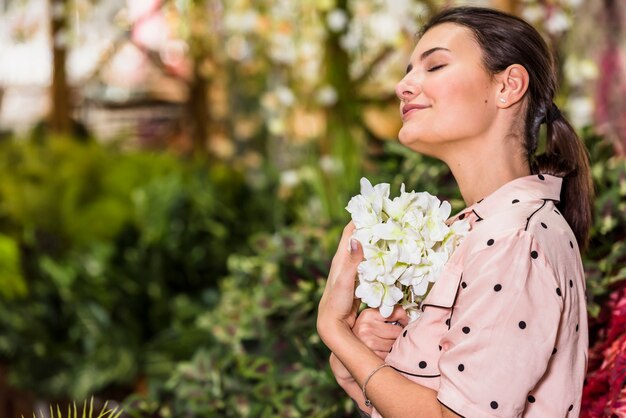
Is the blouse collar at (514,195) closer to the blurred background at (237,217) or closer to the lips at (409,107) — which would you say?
the lips at (409,107)

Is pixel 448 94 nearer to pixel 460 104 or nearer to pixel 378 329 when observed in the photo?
pixel 460 104

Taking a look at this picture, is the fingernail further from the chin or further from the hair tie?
the hair tie

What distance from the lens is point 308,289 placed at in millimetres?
2646

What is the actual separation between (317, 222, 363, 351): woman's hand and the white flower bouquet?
0.9 inches

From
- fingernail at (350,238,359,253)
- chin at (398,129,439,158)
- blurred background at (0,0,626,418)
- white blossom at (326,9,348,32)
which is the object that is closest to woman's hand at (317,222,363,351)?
fingernail at (350,238,359,253)

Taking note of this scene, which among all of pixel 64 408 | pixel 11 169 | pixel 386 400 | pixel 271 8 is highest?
pixel 271 8

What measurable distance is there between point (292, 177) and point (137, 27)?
3526mm

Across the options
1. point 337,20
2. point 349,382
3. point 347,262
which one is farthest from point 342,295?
point 337,20

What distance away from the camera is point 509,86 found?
149 centimetres

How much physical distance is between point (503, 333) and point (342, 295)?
0.96ft

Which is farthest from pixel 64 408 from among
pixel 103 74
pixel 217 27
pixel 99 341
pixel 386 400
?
pixel 103 74

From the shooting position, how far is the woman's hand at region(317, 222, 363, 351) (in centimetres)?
148

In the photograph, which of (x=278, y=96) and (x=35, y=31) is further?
(x=35, y=31)

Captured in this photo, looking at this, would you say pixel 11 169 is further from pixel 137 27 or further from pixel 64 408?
pixel 137 27
